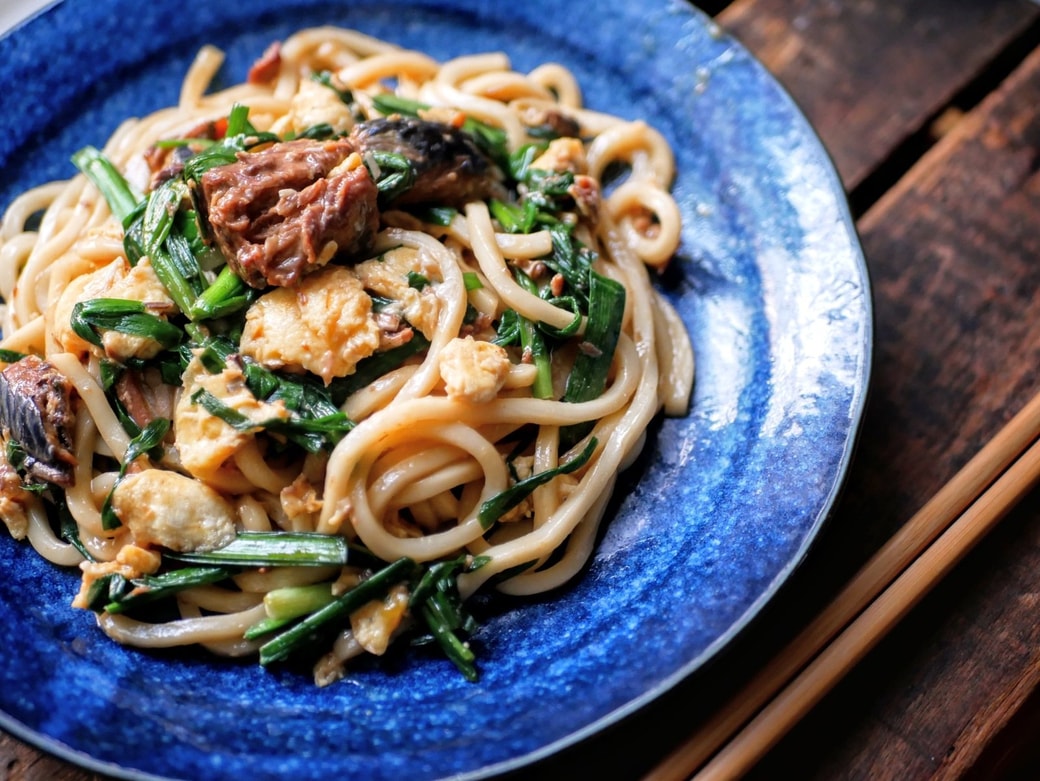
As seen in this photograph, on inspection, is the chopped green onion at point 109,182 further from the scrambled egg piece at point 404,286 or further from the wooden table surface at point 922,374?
the wooden table surface at point 922,374

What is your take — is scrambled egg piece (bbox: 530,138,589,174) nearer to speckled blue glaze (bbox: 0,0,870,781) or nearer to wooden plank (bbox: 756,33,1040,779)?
speckled blue glaze (bbox: 0,0,870,781)

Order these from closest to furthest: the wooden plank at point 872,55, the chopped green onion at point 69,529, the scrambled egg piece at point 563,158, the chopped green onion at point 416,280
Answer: the chopped green onion at point 69,529 → the chopped green onion at point 416,280 → the scrambled egg piece at point 563,158 → the wooden plank at point 872,55

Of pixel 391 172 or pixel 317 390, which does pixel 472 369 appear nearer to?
pixel 317 390

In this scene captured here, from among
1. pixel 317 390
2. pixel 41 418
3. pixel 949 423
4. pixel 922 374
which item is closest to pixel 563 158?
pixel 317 390

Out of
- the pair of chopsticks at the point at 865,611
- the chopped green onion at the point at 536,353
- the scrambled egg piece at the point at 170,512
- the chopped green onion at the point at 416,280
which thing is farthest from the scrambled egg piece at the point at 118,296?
the pair of chopsticks at the point at 865,611

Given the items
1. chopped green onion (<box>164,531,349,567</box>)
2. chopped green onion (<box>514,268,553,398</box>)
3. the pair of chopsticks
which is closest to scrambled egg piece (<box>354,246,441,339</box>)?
chopped green onion (<box>514,268,553,398</box>)

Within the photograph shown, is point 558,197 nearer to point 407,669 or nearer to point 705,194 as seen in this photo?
point 705,194

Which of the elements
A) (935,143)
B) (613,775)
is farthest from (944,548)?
(935,143)

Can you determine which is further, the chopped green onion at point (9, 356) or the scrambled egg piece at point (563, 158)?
the scrambled egg piece at point (563, 158)
